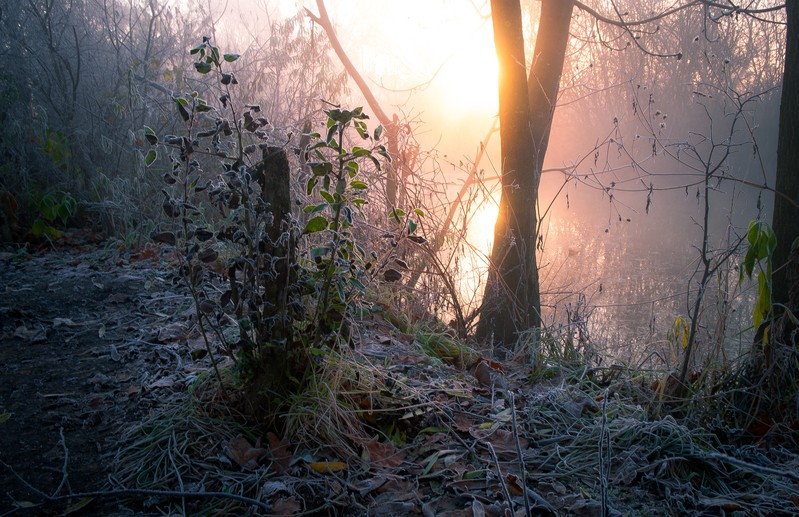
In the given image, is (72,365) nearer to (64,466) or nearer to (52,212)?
(64,466)

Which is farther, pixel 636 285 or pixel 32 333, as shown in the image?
pixel 636 285

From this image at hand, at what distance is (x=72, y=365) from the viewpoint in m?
3.02

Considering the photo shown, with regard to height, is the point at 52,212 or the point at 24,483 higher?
the point at 52,212

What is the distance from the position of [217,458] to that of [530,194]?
3552mm

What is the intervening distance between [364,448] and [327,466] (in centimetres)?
18

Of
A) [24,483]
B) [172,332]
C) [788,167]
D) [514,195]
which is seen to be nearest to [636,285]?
[514,195]

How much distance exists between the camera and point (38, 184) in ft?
20.3

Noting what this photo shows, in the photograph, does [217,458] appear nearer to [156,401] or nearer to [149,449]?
[149,449]

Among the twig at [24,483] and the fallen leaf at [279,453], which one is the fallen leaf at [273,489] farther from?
the twig at [24,483]

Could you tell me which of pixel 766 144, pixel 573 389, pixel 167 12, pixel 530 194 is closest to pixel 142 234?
pixel 167 12

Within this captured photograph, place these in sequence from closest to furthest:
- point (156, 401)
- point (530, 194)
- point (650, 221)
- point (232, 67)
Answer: point (156, 401)
point (530, 194)
point (232, 67)
point (650, 221)

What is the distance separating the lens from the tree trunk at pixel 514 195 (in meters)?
4.79

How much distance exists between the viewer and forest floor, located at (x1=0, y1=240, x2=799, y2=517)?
200 cm

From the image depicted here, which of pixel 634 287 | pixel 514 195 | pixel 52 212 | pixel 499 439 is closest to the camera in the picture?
pixel 499 439
